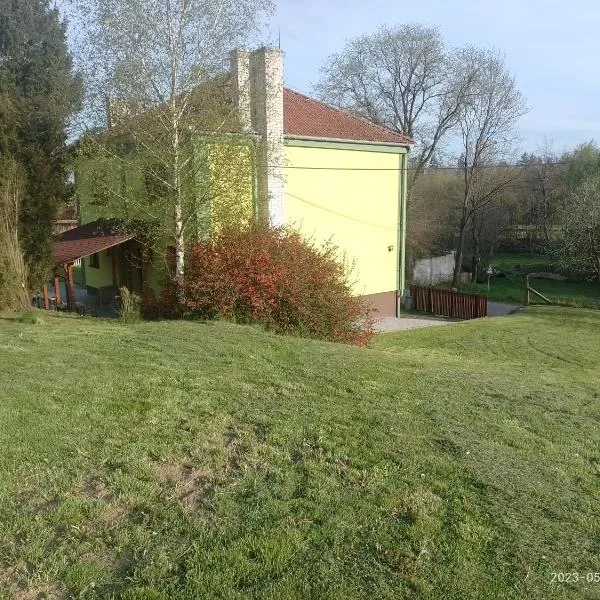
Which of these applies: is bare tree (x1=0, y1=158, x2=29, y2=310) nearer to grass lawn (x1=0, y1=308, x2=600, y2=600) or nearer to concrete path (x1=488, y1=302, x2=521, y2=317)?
grass lawn (x1=0, y1=308, x2=600, y2=600)

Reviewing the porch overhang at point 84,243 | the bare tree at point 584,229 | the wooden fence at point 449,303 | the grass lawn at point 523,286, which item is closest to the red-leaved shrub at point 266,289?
the porch overhang at point 84,243

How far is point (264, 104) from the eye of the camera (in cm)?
1470

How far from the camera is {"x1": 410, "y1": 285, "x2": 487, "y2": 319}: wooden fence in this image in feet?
81.6

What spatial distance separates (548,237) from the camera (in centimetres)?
4675

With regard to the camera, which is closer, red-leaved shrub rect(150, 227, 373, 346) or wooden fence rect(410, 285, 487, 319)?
red-leaved shrub rect(150, 227, 373, 346)

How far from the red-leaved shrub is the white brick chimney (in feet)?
8.60

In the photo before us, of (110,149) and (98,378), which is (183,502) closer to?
(98,378)

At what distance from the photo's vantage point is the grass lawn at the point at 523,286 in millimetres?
35072

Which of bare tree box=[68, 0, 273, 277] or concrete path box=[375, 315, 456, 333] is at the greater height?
bare tree box=[68, 0, 273, 277]

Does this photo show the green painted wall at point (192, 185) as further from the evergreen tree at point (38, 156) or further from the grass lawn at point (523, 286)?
the grass lawn at point (523, 286)

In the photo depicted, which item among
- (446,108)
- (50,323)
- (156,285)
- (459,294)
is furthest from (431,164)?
(50,323)

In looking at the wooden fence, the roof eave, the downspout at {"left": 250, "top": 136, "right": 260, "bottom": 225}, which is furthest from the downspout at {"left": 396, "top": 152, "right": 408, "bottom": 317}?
the downspout at {"left": 250, "top": 136, "right": 260, "bottom": 225}

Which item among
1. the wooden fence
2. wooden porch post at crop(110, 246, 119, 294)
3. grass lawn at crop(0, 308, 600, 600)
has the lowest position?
grass lawn at crop(0, 308, 600, 600)

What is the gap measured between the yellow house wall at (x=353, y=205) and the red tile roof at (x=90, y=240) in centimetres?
495
